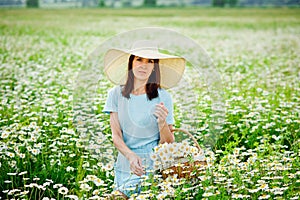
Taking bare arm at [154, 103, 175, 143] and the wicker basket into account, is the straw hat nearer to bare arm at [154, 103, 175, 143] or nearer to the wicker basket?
bare arm at [154, 103, 175, 143]

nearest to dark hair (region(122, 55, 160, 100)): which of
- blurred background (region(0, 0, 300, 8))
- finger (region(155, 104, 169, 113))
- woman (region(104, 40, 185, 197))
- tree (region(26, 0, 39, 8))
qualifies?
woman (region(104, 40, 185, 197))

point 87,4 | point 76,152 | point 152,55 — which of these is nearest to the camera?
point 152,55

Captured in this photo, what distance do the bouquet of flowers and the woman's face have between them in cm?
58

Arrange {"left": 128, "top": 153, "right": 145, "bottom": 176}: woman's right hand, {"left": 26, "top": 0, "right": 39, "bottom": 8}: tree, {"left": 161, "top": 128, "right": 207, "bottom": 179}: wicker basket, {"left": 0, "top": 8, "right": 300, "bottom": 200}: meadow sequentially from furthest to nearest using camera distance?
{"left": 26, "top": 0, "right": 39, "bottom": 8}: tree
{"left": 128, "top": 153, "right": 145, "bottom": 176}: woman's right hand
{"left": 161, "top": 128, "right": 207, "bottom": 179}: wicker basket
{"left": 0, "top": 8, "right": 300, "bottom": 200}: meadow

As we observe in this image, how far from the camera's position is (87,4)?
5512 cm

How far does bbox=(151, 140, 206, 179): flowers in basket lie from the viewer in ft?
12.4

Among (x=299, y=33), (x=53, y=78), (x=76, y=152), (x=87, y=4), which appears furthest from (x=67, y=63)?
(x=87, y=4)

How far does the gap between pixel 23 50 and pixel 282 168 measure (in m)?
9.87

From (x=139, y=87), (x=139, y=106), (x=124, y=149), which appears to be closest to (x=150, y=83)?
(x=139, y=87)

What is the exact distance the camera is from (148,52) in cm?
399

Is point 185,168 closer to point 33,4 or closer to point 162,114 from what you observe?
point 162,114

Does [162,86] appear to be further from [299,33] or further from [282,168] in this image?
[299,33]

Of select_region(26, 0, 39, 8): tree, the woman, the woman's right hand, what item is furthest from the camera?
select_region(26, 0, 39, 8): tree

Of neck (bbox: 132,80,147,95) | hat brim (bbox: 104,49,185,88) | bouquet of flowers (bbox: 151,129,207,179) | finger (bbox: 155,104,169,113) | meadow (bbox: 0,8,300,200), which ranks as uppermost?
hat brim (bbox: 104,49,185,88)
